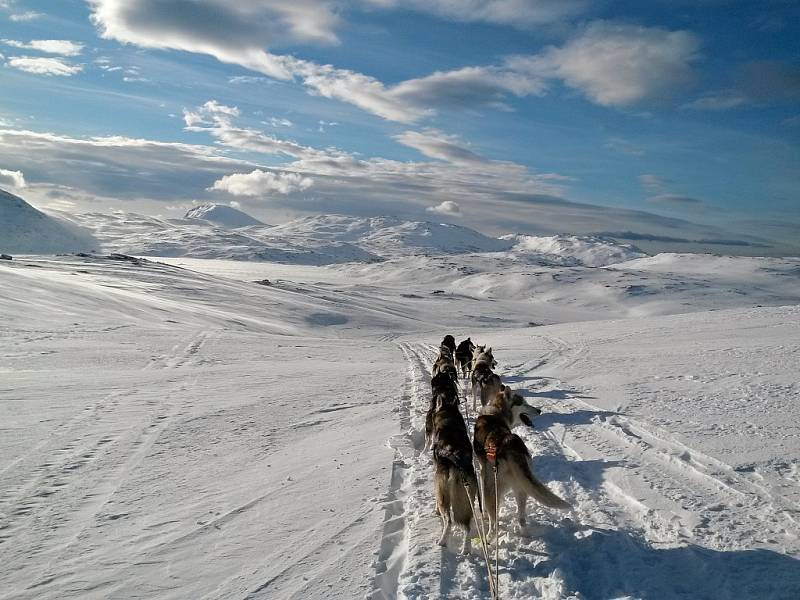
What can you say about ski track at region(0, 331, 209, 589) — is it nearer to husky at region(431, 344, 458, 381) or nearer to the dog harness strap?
the dog harness strap

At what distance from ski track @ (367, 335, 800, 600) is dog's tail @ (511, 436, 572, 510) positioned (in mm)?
346

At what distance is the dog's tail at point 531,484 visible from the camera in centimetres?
412

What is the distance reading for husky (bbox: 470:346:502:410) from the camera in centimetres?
913

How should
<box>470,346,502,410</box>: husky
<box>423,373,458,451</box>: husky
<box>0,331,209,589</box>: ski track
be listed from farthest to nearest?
<box>470,346,502,410</box>: husky
<box>423,373,458,451</box>: husky
<box>0,331,209,589</box>: ski track

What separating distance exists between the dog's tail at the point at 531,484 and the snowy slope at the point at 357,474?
0.34m

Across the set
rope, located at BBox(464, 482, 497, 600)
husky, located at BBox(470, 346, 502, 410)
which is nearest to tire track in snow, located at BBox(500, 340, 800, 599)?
rope, located at BBox(464, 482, 497, 600)

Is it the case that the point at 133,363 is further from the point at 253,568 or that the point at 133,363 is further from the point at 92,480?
the point at 253,568

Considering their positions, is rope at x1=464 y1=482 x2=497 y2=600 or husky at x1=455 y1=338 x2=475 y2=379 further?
husky at x1=455 y1=338 x2=475 y2=379

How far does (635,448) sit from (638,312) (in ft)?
228

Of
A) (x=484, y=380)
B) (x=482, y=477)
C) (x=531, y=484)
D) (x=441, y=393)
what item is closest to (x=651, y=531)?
(x=531, y=484)

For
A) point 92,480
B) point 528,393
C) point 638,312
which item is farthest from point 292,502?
point 638,312

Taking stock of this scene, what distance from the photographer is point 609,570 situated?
3.69 meters

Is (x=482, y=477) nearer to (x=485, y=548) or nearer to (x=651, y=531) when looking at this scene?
(x=485, y=548)

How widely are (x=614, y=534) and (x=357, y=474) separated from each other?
296 centimetres
